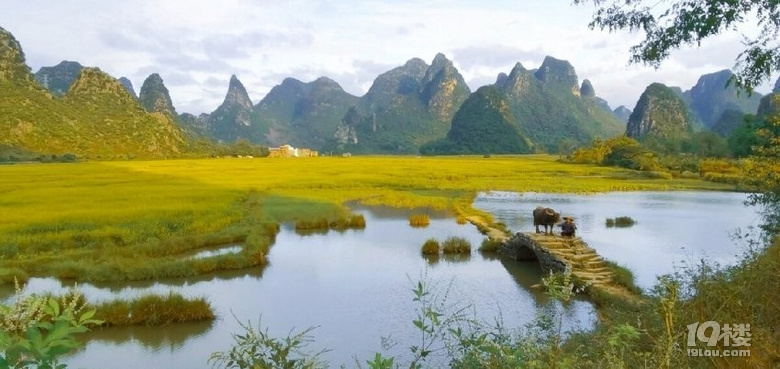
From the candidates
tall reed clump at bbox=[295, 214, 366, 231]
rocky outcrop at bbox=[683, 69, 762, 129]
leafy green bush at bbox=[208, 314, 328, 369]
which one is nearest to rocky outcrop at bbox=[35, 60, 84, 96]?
tall reed clump at bbox=[295, 214, 366, 231]

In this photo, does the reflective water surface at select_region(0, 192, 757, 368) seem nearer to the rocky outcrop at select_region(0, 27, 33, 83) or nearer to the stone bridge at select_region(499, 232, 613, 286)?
the stone bridge at select_region(499, 232, 613, 286)

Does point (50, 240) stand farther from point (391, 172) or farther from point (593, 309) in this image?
point (391, 172)

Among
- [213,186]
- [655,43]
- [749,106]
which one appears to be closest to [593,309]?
[655,43]

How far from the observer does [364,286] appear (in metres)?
14.8

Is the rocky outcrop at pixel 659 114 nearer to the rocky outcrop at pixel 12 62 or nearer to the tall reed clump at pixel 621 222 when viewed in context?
the tall reed clump at pixel 621 222

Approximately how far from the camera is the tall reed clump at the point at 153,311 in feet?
37.6

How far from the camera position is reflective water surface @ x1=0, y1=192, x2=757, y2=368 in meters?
10.4

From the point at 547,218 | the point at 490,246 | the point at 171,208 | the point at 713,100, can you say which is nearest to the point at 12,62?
the point at 171,208

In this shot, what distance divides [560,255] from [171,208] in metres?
19.9

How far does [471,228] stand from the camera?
25.6m

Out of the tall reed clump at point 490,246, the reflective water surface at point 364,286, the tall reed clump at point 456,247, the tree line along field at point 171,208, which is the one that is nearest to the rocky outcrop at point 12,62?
the tree line along field at point 171,208

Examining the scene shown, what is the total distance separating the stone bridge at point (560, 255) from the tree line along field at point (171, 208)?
897 centimetres

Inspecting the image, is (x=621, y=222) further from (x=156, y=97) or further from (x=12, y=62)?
(x=156, y=97)

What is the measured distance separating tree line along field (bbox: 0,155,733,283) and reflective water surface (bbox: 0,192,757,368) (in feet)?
3.26
